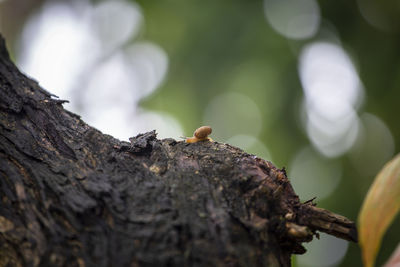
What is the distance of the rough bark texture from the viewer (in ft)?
3.61

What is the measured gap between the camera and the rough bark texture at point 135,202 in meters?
1.10

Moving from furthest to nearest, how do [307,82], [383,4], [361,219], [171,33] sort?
1. [171,33]
2. [307,82]
3. [383,4]
4. [361,219]

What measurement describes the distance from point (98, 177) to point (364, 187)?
12.3 feet

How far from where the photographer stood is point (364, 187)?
164 inches

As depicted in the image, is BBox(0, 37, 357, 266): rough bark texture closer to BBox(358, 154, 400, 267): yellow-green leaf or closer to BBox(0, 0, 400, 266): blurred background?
BBox(358, 154, 400, 267): yellow-green leaf

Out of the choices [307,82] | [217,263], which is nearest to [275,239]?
[217,263]

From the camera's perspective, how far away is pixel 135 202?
121 cm

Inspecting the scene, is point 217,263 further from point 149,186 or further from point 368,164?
point 368,164

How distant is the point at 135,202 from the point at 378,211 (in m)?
0.94

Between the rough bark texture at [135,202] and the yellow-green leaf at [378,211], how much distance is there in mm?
54

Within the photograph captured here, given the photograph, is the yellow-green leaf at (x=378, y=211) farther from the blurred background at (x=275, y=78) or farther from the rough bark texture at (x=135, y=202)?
the blurred background at (x=275, y=78)

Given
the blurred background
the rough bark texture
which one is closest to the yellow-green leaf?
the rough bark texture

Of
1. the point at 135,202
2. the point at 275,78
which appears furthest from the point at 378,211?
the point at 275,78

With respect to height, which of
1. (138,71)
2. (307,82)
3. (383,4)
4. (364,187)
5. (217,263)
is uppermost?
(138,71)
